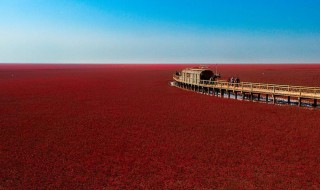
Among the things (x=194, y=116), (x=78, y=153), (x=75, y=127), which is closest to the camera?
(x=78, y=153)

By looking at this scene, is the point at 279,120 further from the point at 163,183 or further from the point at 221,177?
the point at 163,183

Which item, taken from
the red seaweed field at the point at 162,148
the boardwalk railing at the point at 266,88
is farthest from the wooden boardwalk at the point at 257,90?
the red seaweed field at the point at 162,148

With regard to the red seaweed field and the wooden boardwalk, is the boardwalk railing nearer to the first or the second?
the wooden boardwalk

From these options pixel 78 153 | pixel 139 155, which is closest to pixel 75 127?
pixel 78 153

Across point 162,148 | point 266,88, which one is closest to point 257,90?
point 266,88

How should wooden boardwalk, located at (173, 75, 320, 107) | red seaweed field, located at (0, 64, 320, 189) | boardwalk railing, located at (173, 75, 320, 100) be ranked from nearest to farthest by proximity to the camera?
red seaweed field, located at (0, 64, 320, 189)
boardwalk railing, located at (173, 75, 320, 100)
wooden boardwalk, located at (173, 75, 320, 107)

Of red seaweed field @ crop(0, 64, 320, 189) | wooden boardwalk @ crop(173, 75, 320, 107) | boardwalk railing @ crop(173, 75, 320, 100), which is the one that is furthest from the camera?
wooden boardwalk @ crop(173, 75, 320, 107)

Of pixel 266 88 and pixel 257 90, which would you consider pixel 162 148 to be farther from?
pixel 266 88

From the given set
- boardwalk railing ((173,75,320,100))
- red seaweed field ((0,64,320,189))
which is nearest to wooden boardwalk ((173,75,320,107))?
boardwalk railing ((173,75,320,100))
